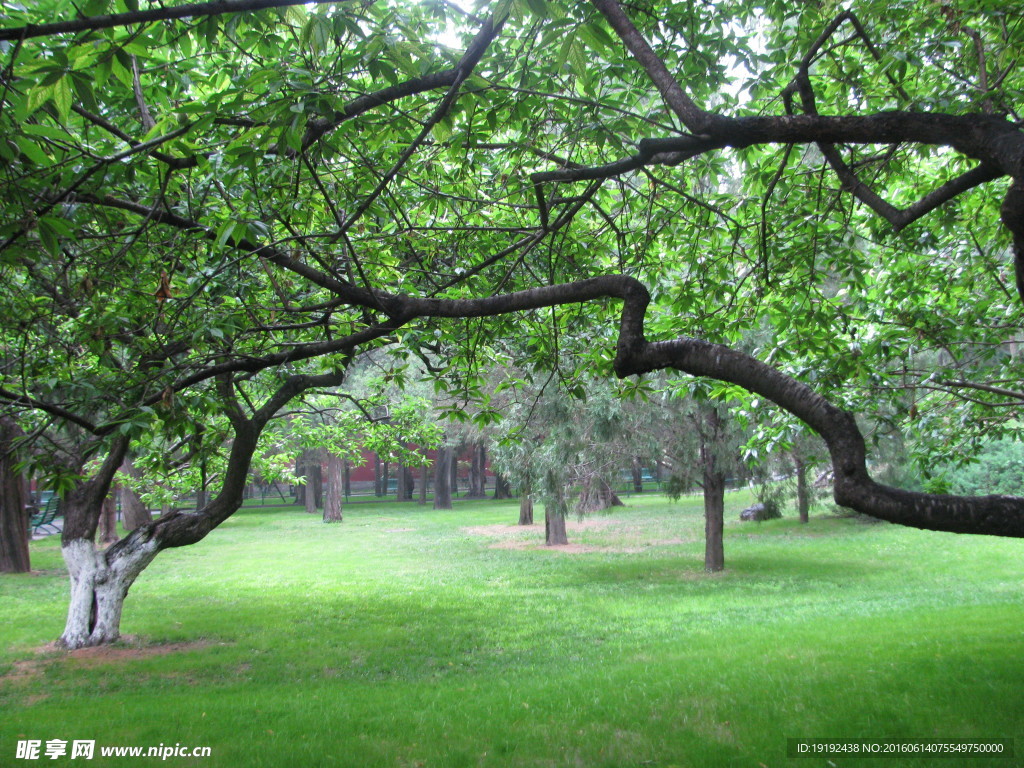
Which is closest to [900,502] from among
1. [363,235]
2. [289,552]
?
[363,235]

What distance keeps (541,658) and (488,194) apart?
5949 millimetres

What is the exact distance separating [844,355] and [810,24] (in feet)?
8.08

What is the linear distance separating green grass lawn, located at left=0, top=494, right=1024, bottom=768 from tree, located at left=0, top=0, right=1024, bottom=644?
2330 millimetres

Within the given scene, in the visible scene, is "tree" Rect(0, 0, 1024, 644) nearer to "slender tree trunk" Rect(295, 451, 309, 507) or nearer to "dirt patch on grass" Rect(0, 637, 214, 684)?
"dirt patch on grass" Rect(0, 637, 214, 684)

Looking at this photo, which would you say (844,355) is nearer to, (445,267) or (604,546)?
(445,267)

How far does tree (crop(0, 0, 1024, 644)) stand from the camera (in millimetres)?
2828

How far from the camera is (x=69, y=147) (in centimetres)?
323

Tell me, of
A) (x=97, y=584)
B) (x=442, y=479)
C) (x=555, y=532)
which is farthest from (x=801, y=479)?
(x=442, y=479)

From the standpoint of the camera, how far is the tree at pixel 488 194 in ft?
9.28

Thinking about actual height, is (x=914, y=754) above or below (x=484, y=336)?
below

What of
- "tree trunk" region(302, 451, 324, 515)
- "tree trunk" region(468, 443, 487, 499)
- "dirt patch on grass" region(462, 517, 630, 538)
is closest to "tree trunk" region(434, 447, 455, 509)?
"tree trunk" region(302, 451, 324, 515)

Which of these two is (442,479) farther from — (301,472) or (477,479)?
(477,479)

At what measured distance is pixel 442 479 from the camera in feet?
123

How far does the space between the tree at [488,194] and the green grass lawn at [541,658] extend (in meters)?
2.33
